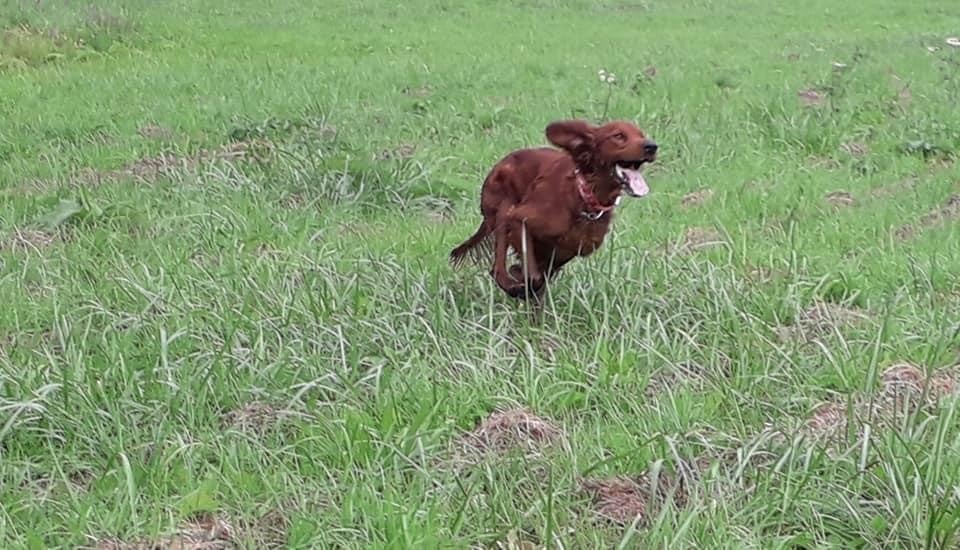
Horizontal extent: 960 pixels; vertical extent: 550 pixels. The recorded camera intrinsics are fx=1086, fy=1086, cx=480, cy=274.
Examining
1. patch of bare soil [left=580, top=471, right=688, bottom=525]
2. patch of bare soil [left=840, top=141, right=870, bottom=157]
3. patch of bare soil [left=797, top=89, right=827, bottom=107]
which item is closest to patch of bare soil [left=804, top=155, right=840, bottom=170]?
patch of bare soil [left=840, top=141, right=870, bottom=157]

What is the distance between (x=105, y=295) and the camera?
500 centimetres

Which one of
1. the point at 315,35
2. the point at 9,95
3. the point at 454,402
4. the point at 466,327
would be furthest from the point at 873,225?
the point at 315,35

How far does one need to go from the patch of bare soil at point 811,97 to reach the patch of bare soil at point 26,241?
21.1 feet

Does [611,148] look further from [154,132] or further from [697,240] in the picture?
[154,132]

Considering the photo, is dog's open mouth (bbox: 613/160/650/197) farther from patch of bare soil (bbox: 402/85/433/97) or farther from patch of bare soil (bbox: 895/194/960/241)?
patch of bare soil (bbox: 402/85/433/97)

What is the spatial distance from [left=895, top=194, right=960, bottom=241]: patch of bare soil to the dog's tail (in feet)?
8.45

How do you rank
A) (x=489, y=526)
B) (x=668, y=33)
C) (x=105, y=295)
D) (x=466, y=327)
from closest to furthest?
(x=489, y=526)
(x=466, y=327)
(x=105, y=295)
(x=668, y=33)

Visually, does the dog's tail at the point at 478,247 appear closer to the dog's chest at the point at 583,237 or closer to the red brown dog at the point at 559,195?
the red brown dog at the point at 559,195

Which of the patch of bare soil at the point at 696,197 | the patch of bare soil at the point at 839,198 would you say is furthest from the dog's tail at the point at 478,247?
the patch of bare soil at the point at 839,198

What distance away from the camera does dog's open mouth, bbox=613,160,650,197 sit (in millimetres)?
4098

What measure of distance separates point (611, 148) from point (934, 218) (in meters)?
3.24

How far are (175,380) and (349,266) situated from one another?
1.59m

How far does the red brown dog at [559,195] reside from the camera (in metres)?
4.12

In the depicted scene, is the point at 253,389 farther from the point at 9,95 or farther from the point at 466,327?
the point at 9,95
